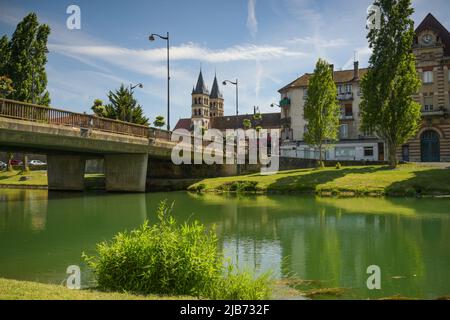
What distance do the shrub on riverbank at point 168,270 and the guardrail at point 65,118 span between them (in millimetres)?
20956

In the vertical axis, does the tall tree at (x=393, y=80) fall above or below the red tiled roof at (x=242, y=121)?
below

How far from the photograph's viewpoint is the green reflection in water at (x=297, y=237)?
10898mm

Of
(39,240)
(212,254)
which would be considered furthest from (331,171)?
(212,254)

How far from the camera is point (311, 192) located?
36875 millimetres

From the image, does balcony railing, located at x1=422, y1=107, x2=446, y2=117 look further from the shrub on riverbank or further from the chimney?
the shrub on riverbank

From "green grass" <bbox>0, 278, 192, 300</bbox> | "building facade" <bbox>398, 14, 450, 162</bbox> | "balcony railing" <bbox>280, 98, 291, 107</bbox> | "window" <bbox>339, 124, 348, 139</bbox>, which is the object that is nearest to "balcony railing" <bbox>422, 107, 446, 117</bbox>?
"building facade" <bbox>398, 14, 450, 162</bbox>

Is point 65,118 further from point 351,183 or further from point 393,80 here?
point 393,80

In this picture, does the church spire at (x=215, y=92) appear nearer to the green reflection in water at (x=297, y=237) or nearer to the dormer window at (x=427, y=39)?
the dormer window at (x=427, y=39)

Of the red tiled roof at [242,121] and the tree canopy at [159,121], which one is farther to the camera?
the red tiled roof at [242,121]

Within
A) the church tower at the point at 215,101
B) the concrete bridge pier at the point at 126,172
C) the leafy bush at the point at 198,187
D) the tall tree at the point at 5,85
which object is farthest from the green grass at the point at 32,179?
the church tower at the point at 215,101

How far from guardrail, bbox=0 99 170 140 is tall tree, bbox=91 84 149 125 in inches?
730

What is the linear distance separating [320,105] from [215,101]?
116551 mm

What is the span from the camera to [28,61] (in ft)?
173

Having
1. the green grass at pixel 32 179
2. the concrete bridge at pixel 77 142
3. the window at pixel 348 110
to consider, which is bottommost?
the green grass at pixel 32 179
